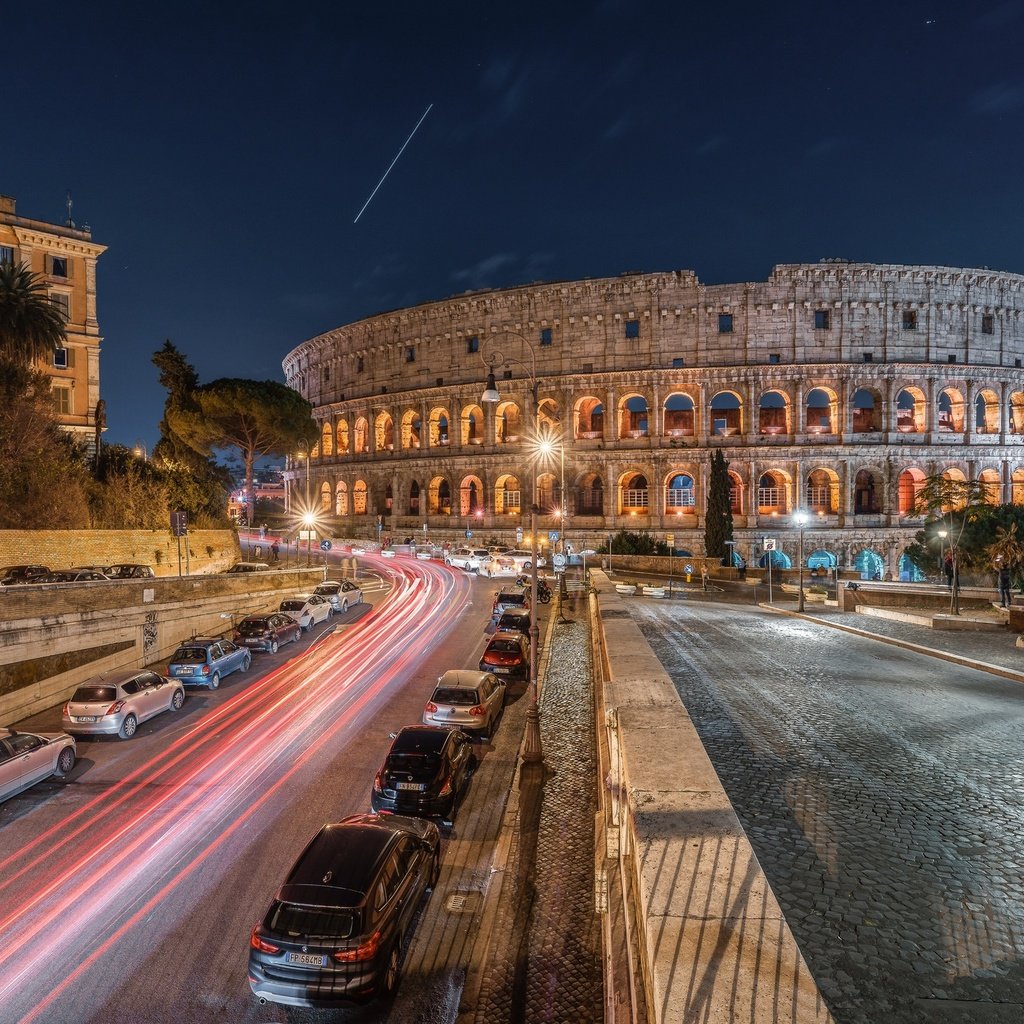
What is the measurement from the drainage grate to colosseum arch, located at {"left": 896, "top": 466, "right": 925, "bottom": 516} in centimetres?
5190

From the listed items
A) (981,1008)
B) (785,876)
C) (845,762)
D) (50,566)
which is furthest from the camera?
(50,566)

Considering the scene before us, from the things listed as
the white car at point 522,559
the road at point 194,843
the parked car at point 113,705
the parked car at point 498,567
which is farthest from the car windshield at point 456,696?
the parked car at point 498,567

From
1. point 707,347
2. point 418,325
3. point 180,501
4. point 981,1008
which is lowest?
point 981,1008

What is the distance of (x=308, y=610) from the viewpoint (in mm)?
24562

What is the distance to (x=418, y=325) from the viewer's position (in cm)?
5922

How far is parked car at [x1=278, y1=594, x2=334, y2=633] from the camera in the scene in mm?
24188

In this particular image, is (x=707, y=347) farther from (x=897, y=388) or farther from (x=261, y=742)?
(x=261, y=742)

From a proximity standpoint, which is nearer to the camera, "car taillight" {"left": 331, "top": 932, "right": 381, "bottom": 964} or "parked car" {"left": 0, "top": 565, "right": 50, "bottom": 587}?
"car taillight" {"left": 331, "top": 932, "right": 381, "bottom": 964}

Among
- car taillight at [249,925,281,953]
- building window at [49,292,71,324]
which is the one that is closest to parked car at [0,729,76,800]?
car taillight at [249,925,281,953]

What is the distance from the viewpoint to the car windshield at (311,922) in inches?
237

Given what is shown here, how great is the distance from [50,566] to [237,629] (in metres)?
10.2

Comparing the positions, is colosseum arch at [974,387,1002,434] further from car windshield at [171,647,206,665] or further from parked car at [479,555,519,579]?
car windshield at [171,647,206,665]

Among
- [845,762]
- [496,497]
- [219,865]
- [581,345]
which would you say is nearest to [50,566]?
[219,865]

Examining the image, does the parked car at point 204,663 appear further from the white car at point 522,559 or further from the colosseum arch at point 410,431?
the colosseum arch at point 410,431
